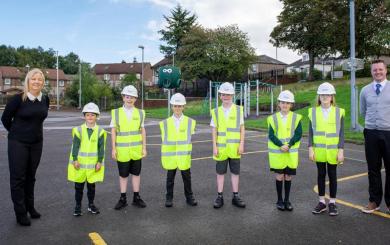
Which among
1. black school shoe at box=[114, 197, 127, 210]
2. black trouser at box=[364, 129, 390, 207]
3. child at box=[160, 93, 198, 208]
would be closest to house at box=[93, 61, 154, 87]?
child at box=[160, 93, 198, 208]

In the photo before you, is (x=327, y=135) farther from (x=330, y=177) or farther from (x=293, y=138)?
(x=330, y=177)

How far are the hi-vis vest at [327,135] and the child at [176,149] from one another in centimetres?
195

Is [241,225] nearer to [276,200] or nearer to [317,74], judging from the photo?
[276,200]

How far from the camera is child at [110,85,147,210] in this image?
6.36m

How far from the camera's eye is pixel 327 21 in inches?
1608

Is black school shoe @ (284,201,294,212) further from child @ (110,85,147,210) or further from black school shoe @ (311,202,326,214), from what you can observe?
child @ (110,85,147,210)

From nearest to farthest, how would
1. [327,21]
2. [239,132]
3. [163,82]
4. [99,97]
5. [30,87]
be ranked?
[30,87]
[239,132]
[163,82]
[327,21]
[99,97]

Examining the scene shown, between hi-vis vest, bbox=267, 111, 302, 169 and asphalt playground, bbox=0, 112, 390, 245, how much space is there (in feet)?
2.24

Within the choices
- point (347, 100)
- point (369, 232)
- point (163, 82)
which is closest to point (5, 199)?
point (369, 232)

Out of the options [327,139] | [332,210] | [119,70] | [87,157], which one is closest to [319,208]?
[332,210]

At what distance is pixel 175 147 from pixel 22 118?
2.26m

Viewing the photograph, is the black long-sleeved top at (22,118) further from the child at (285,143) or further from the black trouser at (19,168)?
the child at (285,143)

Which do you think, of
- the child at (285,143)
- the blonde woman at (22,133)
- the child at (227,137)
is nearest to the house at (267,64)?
the child at (227,137)

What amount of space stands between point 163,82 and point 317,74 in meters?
41.1
